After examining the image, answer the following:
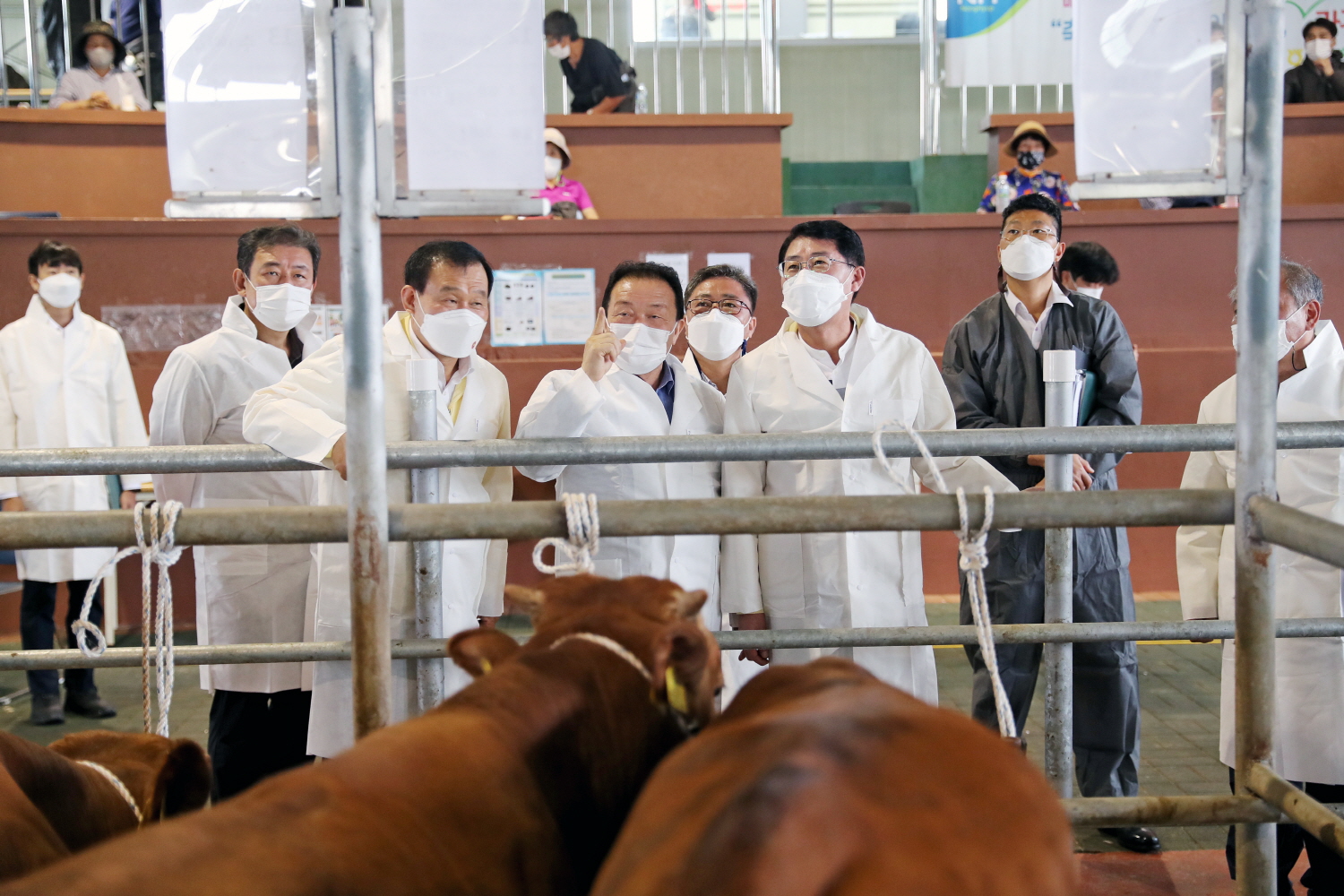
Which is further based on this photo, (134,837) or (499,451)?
(499,451)

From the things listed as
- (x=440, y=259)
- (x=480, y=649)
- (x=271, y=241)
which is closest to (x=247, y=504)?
(x=271, y=241)

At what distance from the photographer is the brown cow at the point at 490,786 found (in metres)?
0.77

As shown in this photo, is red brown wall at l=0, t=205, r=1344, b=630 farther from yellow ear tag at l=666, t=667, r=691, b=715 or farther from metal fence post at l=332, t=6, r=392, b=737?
yellow ear tag at l=666, t=667, r=691, b=715

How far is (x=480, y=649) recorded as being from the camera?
3.60 feet

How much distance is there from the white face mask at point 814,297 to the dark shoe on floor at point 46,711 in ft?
11.0

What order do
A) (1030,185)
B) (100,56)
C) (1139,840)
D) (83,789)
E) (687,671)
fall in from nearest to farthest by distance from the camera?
(687,671), (83,789), (1139,840), (1030,185), (100,56)

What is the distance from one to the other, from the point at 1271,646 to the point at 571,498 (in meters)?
0.97

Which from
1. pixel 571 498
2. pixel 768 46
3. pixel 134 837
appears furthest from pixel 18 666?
pixel 768 46

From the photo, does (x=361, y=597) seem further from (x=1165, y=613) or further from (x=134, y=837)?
(x=1165, y=613)

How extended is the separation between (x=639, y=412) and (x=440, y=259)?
0.64m

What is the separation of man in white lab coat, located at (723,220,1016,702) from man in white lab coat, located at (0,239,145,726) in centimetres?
290

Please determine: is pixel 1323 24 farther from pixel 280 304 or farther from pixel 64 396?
pixel 64 396

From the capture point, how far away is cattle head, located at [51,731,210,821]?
1.21 metres

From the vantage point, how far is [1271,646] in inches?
59.3
